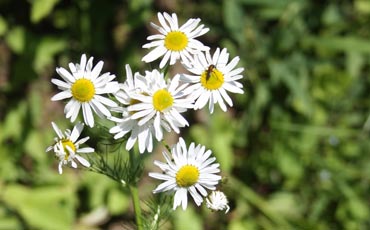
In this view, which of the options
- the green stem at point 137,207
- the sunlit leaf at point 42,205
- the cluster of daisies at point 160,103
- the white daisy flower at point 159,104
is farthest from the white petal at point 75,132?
the sunlit leaf at point 42,205

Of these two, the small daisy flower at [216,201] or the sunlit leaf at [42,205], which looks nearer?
the small daisy flower at [216,201]

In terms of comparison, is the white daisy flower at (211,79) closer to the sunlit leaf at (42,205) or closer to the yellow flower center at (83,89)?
the yellow flower center at (83,89)

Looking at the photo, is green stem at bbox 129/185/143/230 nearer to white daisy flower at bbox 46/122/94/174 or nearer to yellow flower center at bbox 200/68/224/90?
white daisy flower at bbox 46/122/94/174

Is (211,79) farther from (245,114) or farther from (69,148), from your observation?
(245,114)

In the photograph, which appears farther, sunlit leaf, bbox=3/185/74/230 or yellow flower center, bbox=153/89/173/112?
sunlit leaf, bbox=3/185/74/230

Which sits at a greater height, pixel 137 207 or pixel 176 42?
pixel 176 42

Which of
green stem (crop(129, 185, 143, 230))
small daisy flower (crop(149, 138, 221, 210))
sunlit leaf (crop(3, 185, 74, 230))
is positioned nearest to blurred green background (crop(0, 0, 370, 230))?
sunlit leaf (crop(3, 185, 74, 230))

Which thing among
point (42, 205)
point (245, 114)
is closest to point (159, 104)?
point (42, 205)

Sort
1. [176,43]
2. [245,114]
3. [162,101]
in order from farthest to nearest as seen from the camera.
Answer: [245,114]
[176,43]
[162,101]
